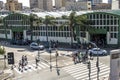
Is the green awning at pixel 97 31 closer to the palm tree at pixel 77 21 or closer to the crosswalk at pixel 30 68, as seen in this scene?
the palm tree at pixel 77 21

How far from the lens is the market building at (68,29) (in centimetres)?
6581

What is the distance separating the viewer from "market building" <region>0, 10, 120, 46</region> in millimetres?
65812

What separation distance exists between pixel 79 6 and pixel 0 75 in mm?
143389

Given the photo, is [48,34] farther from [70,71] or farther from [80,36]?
[70,71]

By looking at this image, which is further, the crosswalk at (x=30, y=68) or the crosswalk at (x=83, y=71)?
the crosswalk at (x=30, y=68)

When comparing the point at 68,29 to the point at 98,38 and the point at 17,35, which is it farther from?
the point at 17,35

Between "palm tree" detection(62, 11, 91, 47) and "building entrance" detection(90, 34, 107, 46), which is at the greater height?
"palm tree" detection(62, 11, 91, 47)

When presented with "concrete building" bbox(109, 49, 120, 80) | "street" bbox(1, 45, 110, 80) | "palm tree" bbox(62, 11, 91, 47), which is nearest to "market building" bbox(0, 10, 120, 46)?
"palm tree" bbox(62, 11, 91, 47)

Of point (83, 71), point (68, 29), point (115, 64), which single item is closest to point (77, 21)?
point (68, 29)

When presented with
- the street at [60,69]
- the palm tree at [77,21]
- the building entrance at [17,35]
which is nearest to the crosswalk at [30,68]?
the street at [60,69]

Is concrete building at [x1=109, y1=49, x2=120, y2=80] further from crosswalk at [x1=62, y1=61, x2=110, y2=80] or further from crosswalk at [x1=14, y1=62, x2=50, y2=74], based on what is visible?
crosswalk at [x1=14, y1=62, x2=50, y2=74]

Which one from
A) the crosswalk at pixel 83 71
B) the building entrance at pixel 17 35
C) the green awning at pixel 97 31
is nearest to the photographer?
the crosswalk at pixel 83 71

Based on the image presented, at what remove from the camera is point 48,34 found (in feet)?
257

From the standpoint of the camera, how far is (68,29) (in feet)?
240
